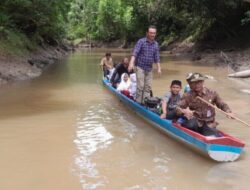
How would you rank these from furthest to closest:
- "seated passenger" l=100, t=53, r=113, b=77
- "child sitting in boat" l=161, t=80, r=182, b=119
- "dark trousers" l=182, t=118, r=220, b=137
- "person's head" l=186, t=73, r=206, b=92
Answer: "seated passenger" l=100, t=53, r=113, b=77
"child sitting in boat" l=161, t=80, r=182, b=119
"dark trousers" l=182, t=118, r=220, b=137
"person's head" l=186, t=73, r=206, b=92

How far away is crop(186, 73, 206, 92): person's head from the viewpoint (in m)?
6.41

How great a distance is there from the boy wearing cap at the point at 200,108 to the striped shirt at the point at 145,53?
2.54 metres

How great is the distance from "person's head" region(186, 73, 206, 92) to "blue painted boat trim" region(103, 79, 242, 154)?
2.57 feet

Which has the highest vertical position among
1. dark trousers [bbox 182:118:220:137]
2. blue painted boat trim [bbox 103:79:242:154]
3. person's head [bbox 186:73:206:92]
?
person's head [bbox 186:73:206:92]

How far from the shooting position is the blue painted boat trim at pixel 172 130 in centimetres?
629

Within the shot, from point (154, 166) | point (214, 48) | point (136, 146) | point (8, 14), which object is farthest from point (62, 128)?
point (214, 48)

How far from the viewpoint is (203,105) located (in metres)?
6.73

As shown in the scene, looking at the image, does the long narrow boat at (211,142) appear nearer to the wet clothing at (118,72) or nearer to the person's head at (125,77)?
the person's head at (125,77)

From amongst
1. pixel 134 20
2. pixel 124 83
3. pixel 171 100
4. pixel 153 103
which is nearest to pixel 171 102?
pixel 171 100

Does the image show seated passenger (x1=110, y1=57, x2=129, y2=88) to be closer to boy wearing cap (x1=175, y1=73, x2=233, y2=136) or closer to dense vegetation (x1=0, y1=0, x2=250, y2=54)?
boy wearing cap (x1=175, y1=73, x2=233, y2=136)

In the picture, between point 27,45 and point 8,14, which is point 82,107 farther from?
point 27,45

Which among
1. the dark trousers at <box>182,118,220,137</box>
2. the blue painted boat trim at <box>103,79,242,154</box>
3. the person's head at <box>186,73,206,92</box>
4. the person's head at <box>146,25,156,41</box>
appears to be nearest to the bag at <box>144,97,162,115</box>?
the blue painted boat trim at <box>103,79,242,154</box>

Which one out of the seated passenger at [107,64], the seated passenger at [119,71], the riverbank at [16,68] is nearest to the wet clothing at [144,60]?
the seated passenger at [119,71]

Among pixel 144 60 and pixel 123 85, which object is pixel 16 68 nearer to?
pixel 123 85
